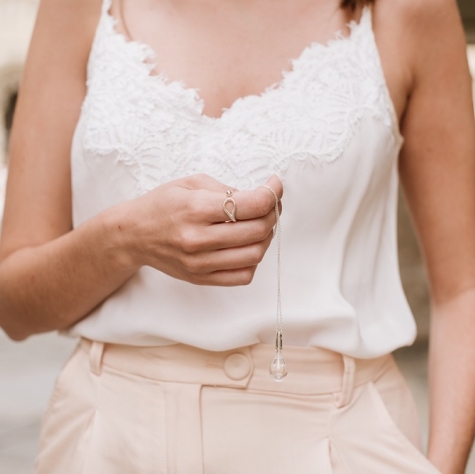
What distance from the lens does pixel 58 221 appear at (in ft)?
4.92

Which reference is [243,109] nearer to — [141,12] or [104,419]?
[141,12]

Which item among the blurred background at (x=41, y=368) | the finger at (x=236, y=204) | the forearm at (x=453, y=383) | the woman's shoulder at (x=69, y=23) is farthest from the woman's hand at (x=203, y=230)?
the blurred background at (x=41, y=368)

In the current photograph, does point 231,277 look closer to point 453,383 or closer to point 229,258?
point 229,258

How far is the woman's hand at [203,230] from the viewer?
1.08 metres

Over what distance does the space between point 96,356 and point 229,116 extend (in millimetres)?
465

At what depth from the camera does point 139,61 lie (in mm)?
1435

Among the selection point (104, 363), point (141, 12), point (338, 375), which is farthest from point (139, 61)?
point (338, 375)

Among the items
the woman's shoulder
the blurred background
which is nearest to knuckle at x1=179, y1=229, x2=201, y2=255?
the woman's shoulder

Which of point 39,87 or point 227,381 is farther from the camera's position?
point 39,87

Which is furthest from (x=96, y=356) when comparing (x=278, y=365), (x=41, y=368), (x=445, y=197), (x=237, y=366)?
(x=41, y=368)

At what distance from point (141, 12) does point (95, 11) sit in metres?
0.08

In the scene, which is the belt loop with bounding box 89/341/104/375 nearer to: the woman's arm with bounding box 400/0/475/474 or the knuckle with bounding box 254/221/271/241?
the knuckle with bounding box 254/221/271/241

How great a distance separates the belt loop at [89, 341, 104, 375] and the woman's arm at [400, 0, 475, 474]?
0.61 metres

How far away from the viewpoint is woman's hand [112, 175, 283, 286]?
1.08m
